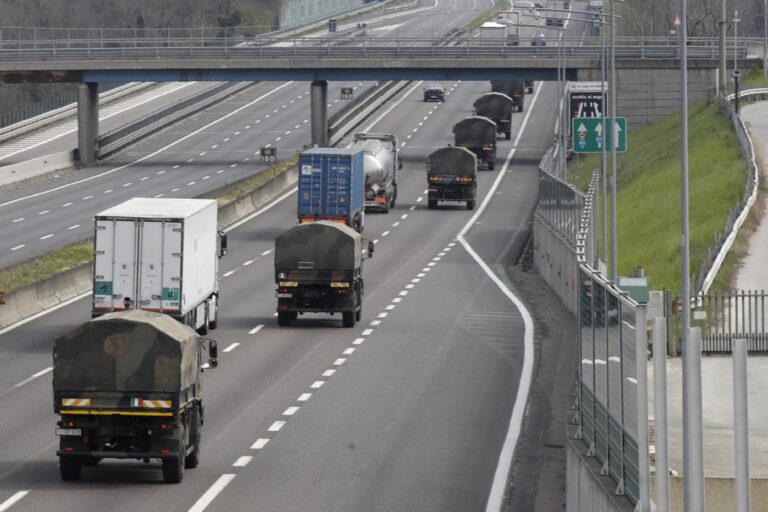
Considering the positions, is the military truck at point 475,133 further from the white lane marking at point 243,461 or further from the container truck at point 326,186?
the white lane marking at point 243,461

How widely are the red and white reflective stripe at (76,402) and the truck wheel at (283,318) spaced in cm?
1928

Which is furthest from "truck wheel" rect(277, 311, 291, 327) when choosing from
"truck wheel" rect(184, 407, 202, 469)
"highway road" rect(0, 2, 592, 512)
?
"truck wheel" rect(184, 407, 202, 469)

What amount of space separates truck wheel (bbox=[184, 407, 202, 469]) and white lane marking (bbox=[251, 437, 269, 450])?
1785mm

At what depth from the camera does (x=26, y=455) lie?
2655cm

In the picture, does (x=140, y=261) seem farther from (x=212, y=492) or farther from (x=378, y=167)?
(x=378, y=167)

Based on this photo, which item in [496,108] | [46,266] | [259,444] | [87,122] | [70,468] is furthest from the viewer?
[496,108]

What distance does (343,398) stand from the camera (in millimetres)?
32375

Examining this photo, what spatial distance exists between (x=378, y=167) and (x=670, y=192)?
51.4 ft

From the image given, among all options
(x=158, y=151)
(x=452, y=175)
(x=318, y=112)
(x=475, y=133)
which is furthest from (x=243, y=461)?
(x=158, y=151)

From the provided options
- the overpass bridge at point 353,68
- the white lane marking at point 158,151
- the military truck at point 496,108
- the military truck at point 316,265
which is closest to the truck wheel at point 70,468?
the military truck at point 316,265

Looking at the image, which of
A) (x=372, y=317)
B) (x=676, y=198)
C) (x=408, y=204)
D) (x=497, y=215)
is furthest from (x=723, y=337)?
(x=408, y=204)

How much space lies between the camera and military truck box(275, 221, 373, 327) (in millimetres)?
42188

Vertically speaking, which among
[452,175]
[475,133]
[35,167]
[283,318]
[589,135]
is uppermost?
[475,133]

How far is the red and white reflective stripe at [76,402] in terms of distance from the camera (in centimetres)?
2377
